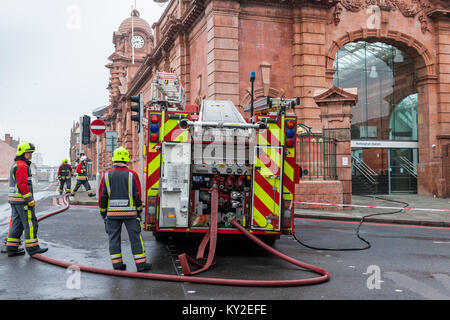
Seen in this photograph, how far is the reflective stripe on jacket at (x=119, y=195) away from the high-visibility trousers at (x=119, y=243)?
11cm

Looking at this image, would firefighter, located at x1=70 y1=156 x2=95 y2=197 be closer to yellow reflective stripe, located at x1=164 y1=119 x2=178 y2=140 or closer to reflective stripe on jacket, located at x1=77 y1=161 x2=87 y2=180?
reflective stripe on jacket, located at x1=77 y1=161 x2=87 y2=180

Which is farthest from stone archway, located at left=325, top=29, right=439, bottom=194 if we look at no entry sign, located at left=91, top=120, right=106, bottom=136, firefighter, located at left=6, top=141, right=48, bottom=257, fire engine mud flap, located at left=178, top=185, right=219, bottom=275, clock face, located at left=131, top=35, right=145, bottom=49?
clock face, located at left=131, top=35, right=145, bottom=49

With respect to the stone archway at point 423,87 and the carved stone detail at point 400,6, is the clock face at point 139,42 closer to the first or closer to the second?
the stone archway at point 423,87

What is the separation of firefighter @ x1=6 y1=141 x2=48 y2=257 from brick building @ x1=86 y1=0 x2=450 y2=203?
10062mm

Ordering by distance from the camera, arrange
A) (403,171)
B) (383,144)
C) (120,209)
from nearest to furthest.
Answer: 1. (120,209)
2. (383,144)
3. (403,171)

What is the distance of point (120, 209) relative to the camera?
19.4 feet

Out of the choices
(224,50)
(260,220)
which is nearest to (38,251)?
(260,220)

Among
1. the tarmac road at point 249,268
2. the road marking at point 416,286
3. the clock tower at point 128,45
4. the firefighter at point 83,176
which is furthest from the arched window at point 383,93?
the clock tower at point 128,45

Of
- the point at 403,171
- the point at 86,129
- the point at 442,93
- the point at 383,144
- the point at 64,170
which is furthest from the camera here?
the point at 403,171

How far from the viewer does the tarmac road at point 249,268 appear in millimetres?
4871

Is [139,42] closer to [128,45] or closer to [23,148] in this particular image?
[128,45]

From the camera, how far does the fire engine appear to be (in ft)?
22.0

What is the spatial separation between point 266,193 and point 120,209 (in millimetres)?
2327
